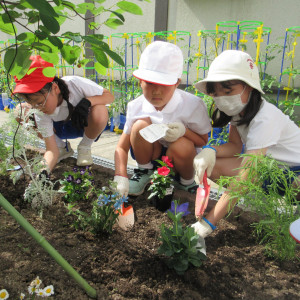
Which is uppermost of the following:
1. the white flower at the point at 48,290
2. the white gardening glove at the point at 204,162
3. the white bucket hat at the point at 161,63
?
the white bucket hat at the point at 161,63

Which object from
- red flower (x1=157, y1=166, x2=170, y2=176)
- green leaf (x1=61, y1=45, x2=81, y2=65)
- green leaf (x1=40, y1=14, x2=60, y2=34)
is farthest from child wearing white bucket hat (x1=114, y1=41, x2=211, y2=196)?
green leaf (x1=40, y1=14, x2=60, y2=34)

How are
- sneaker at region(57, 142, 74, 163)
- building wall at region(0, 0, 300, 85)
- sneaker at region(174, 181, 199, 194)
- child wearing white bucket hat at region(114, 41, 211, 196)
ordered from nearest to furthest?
1. child wearing white bucket hat at region(114, 41, 211, 196)
2. sneaker at region(174, 181, 199, 194)
3. sneaker at region(57, 142, 74, 163)
4. building wall at region(0, 0, 300, 85)

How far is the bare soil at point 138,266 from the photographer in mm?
1197

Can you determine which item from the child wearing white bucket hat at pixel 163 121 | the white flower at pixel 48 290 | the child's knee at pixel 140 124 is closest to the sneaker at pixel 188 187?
the child wearing white bucket hat at pixel 163 121

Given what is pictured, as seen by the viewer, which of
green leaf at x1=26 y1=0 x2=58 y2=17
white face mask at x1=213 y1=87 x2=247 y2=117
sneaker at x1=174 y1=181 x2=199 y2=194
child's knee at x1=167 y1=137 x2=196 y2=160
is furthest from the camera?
sneaker at x1=174 y1=181 x2=199 y2=194

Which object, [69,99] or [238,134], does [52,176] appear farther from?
[238,134]

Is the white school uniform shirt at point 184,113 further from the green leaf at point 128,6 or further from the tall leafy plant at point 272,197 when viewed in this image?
the green leaf at point 128,6

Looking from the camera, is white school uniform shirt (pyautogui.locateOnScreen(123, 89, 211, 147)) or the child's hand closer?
white school uniform shirt (pyautogui.locateOnScreen(123, 89, 211, 147))

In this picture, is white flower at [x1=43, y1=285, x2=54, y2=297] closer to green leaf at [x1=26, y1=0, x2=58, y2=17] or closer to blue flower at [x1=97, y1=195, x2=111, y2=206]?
blue flower at [x1=97, y1=195, x2=111, y2=206]

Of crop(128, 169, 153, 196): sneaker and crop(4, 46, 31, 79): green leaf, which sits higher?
crop(4, 46, 31, 79): green leaf

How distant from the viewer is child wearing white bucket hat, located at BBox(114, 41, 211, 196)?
1788mm

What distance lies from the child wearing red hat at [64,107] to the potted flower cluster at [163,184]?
33.6 inches

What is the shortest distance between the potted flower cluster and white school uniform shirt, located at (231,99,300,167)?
1.49 ft

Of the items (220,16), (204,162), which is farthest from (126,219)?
(220,16)
